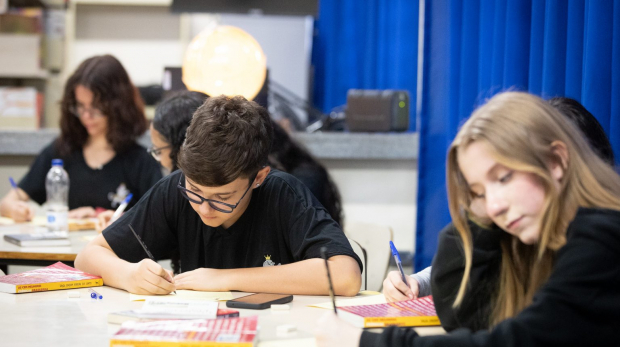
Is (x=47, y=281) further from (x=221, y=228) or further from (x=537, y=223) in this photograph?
(x=537, y=223)

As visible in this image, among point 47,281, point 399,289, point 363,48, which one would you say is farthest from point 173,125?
point 363,48

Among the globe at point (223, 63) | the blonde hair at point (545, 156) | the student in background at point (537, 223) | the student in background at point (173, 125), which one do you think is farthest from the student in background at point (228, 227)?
the globe at point (223, 63)

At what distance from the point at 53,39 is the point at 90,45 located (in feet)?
1.00

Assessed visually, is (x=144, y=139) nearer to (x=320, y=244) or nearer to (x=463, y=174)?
(x=320, y=244)

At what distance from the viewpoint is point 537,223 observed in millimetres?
1144

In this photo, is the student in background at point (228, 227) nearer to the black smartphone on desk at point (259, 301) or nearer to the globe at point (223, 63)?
the black smartphone on desk at point (259, 301)

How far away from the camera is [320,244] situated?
1.70 meters

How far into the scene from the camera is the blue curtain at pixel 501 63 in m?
1.82

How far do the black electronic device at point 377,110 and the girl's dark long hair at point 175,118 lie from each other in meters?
1.55

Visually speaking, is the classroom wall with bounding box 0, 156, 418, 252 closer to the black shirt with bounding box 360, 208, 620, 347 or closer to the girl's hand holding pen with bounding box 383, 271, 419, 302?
the girl's hand holding pen with bounding box 383, 271, 419, 302

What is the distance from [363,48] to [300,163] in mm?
2197

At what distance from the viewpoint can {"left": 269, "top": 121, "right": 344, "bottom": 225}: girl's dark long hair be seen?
8.59 ft

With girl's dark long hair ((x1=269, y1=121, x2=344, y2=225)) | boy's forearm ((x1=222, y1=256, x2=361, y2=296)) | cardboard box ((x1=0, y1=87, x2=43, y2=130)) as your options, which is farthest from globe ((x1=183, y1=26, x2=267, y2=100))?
cardboard box ((x1=0, y1=87, x2=43, y2=130))

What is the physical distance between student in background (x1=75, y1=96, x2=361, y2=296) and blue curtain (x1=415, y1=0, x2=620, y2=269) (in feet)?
2.48
